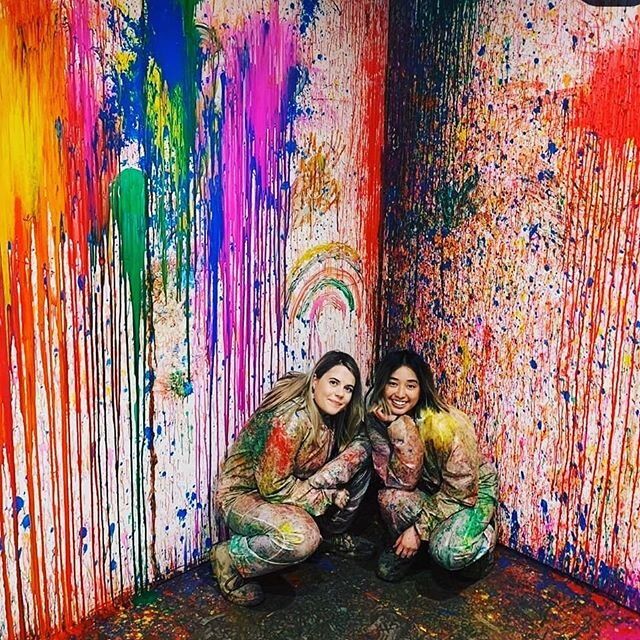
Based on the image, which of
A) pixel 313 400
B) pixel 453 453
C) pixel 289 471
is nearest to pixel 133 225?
pixel 313 400

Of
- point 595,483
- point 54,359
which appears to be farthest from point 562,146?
point 54,359

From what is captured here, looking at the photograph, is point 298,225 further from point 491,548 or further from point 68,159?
point 491,548

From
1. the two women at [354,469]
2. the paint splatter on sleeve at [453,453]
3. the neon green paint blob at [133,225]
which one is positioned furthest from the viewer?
the paint splatter on sleeve at [453,453]

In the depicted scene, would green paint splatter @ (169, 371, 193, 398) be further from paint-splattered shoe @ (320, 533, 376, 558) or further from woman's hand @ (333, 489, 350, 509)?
paint-splattered shoe @ (320, 533, 376, 558)

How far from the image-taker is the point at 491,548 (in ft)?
8.70

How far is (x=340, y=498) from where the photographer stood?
2.70m

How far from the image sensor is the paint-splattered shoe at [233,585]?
248 centimetres

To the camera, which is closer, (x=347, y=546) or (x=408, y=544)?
(x=408, y=544)

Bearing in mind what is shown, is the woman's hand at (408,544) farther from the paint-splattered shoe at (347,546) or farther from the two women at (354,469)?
the paint-splattered shoe at (347,546)

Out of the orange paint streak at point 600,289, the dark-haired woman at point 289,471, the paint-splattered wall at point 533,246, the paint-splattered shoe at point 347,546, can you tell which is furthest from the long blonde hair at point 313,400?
the orange paint streak at point 600,289

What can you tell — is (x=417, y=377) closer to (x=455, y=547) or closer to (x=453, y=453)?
(x=453, y=453)

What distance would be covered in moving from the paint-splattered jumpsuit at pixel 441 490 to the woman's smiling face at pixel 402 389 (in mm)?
44

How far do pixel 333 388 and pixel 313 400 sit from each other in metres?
0.09

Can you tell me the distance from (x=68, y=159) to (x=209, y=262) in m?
0.60
